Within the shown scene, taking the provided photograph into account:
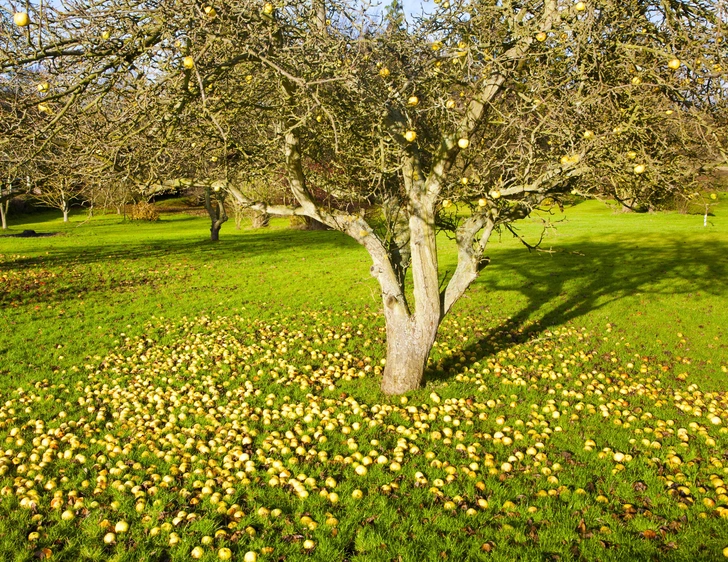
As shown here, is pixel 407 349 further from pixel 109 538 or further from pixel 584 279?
pixel 584 279

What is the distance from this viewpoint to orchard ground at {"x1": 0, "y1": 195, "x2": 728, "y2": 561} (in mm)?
4152

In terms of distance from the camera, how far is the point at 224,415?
251 inches

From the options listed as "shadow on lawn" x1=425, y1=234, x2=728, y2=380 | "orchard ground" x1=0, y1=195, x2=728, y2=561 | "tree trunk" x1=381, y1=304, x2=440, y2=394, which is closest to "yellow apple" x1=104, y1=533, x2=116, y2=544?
"orchard ground" x1=0, y1=195, x2=728, y2=561

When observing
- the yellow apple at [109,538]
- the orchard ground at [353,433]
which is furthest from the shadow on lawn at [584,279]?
the yellow apple at [109,538]

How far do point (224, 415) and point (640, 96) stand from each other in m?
6.27

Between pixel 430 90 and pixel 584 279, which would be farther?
pixel 584 279

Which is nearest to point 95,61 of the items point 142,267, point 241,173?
point 241,173

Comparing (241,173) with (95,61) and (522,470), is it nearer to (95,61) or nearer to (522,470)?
(95,61)

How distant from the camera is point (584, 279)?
16.2m

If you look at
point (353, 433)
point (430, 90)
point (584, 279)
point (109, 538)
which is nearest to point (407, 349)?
point (353, 433)

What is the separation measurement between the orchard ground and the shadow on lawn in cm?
16

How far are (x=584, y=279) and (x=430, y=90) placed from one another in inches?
487

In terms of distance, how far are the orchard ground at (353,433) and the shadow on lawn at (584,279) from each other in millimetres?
158

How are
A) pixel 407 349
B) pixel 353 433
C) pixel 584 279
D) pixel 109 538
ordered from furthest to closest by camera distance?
pixel 584 279
pixel 407 349
pixel 353 433
pixel 109 538
